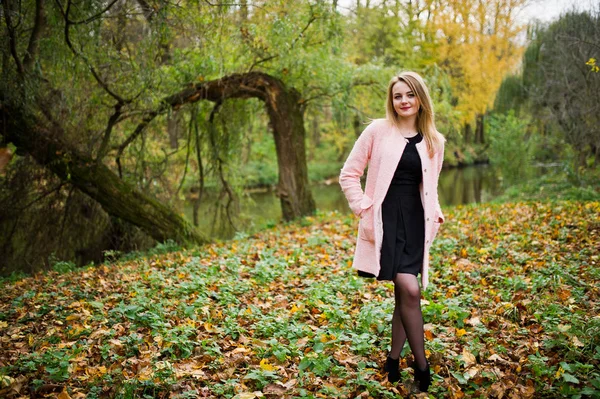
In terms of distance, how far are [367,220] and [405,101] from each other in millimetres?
811

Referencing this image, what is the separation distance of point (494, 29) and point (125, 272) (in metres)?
23.6

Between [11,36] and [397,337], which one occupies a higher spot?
[11,36]

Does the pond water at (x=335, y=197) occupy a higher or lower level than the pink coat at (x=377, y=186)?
lower

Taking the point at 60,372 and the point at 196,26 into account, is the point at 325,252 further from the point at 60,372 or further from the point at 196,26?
the point at 60,372

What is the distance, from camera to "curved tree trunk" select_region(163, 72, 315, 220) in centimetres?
Answer: 942

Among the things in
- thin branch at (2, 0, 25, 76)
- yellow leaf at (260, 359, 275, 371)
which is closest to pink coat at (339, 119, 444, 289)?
yellow leaf at (260, 359, 275, 371)

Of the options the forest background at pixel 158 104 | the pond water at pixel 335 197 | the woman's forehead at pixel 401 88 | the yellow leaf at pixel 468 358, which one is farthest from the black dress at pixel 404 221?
the pond water at pixel 335 197

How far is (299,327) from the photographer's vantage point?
395 cm

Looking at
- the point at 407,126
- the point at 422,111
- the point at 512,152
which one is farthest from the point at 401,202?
the point at 512,152

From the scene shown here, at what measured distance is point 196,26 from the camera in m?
6.84

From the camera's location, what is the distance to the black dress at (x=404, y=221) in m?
3.16

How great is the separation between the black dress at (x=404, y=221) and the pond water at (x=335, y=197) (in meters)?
8.17

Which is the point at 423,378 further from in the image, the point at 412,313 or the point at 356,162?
the point at 356,162

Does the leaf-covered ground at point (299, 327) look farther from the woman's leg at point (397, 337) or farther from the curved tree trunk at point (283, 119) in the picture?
the curved tree trunk at point (283, 119)
